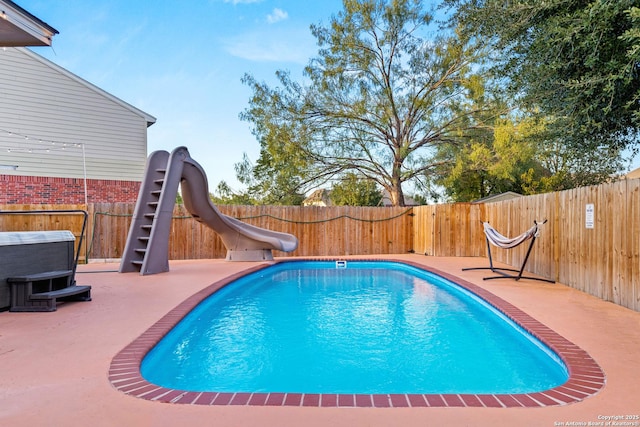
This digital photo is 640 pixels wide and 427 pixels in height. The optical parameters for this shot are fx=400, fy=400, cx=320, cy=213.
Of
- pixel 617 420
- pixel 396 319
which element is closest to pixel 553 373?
pixel 617 420

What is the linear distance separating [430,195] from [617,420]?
12925 millimetres

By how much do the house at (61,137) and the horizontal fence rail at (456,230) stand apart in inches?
90.0

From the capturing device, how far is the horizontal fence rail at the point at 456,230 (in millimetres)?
4988

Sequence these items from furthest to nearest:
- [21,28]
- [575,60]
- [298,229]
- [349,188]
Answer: [349,188] < [298,229] < [575,60] < [21,28]

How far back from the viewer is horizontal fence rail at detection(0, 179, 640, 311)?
16.4 feet

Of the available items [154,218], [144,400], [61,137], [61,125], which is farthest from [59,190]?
[144,400]

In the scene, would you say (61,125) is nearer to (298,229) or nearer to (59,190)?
(59,190)

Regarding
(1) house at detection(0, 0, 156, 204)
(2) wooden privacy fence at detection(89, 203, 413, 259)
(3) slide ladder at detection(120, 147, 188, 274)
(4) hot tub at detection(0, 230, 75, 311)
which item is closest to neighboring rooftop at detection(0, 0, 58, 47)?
(4) hot tub at detection(0, 230, 75, 311)

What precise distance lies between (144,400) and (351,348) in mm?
2070

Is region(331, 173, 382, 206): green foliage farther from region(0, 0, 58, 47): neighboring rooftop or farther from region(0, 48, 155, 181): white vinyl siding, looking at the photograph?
region(0, 0, 58, 47): neighboring rooftop

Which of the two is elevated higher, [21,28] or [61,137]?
[61,137]

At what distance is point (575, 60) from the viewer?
17.5 feet

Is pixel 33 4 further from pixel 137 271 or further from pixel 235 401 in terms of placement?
pixel 235 401

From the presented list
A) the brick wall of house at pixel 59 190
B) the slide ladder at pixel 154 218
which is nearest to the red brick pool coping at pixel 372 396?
the slide ladder at pixel 154 218
